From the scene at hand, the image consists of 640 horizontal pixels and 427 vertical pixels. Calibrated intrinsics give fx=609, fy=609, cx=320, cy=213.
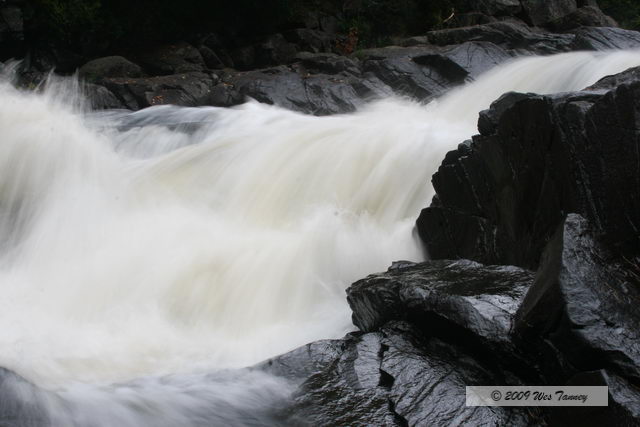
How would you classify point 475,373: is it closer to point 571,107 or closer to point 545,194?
point 545,194

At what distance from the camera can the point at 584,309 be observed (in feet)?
9.43

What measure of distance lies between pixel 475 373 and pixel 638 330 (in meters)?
0.83

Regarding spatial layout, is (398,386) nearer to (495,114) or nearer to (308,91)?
(495,114)

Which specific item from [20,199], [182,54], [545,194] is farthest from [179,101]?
[545,194]

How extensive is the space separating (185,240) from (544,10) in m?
13.0

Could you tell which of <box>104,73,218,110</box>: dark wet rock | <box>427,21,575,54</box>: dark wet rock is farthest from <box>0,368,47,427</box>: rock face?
<box>427,21,575,54</box>: dark wet rock

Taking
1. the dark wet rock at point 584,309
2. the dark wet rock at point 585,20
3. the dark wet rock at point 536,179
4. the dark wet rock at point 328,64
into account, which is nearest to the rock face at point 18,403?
the dark wet rock at point 584,309

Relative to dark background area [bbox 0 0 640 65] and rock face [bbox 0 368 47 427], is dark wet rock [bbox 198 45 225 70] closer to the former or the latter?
dark background area [bbox 0 0 640 65]

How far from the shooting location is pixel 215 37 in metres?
15.1

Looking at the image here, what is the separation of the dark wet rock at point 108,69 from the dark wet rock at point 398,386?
10.9 m

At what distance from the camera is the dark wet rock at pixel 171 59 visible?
13.9 metres

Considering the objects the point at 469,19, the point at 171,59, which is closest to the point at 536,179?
the point at 171,59

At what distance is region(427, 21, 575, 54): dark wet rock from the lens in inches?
469

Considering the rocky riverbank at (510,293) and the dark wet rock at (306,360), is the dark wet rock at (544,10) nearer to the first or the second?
the rocky riverbank at (510,293)
